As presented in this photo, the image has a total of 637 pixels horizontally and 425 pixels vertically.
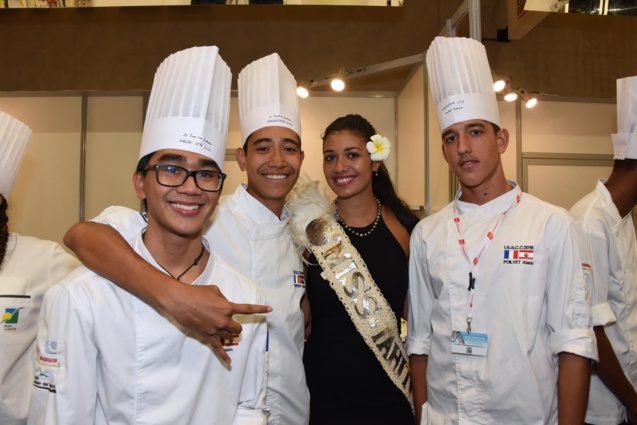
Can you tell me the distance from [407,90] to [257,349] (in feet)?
8.61

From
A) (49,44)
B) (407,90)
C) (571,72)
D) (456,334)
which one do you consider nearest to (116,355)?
(456,334)

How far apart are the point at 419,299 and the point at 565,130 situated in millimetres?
2876

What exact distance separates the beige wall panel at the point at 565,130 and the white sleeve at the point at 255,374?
10.6ft

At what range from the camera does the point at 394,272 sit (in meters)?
1.91

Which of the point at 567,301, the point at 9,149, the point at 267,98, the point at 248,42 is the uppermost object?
the point at 248,42

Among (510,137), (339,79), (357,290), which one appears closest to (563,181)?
(510,137)

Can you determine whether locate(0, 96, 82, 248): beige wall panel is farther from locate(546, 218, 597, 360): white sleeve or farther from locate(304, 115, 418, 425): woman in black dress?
locate(546, 218, 597, 360): white sleeve

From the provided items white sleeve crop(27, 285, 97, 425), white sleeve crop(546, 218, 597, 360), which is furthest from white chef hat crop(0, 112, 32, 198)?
white sleeve crop(546, 218, 597, 360)

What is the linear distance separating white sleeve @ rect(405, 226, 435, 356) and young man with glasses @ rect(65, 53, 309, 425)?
0.38 meters

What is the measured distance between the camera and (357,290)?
6.15ft

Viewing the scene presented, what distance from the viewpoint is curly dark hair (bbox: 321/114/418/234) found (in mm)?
2021

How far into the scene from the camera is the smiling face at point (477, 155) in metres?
1.58

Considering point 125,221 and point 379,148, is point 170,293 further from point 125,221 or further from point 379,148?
point 379,148

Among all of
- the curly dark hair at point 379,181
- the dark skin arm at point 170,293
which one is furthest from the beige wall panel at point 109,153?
the dark skin arm at point 170,293
